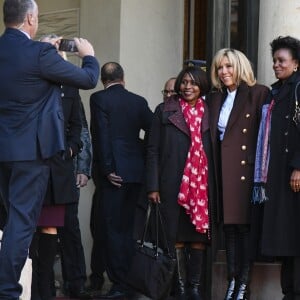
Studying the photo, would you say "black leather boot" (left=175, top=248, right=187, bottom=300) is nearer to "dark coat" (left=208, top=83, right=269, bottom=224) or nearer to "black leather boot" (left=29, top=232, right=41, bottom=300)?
"dark coat" (left=208, top=83, right=269, bottom=224)

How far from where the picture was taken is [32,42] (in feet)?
22.9

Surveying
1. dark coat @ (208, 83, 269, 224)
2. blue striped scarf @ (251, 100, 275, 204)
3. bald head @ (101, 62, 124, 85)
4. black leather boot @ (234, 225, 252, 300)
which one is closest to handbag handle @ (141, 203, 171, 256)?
dark coat @ (208, 83, 269, 224)

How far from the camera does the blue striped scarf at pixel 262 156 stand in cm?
800

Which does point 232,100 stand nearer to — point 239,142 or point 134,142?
point 239,142

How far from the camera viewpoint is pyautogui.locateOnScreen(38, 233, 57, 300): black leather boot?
24.7 ft

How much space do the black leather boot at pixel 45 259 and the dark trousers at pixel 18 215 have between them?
1.96 ft

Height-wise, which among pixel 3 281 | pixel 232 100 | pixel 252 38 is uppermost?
pixel 252 38

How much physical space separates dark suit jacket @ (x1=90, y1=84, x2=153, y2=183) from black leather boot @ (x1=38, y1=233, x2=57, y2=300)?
1.76 meters

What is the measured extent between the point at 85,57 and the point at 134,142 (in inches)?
90.2

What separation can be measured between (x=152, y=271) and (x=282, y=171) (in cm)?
124

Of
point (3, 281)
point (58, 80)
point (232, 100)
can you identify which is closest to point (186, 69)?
point (232, 100)

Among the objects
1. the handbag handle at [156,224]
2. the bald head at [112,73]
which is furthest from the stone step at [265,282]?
the bald head at [112,73]

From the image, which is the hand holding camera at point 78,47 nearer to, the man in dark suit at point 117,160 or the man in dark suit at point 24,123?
the man in dark suit at point 24,123

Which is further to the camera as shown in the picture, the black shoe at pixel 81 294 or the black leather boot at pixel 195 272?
the black shoe at pixel 81 294
